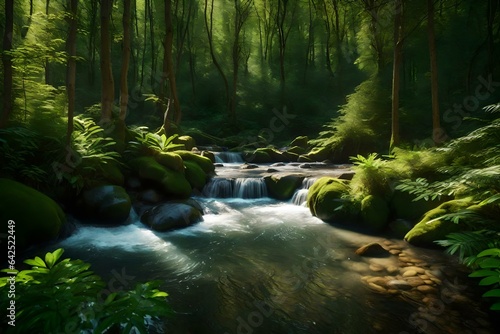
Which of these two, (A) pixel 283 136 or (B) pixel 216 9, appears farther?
(B) pixel 216 9

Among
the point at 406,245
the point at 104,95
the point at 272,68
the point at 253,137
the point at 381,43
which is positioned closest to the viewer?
the point at 406,245

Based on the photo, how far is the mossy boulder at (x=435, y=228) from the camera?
6.67m

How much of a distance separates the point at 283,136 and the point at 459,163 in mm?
21223

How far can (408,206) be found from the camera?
8.13 m

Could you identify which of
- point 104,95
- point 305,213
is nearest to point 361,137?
point 305,213

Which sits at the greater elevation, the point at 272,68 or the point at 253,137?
the point at 272,68

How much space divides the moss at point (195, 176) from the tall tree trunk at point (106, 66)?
340 centimetres

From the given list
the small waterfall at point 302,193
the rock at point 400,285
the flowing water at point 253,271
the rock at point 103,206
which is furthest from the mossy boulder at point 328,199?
the rock at point 103,206

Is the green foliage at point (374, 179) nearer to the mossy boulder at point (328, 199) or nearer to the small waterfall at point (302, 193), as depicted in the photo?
the mossy boulder at point (328, 199)

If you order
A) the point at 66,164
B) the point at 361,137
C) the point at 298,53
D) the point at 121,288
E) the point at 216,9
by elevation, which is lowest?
the point at 121,288

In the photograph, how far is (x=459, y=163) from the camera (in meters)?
7.11

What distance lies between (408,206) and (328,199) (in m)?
2.12

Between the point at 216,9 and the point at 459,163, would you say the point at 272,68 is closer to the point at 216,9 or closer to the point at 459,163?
the point at 216,9

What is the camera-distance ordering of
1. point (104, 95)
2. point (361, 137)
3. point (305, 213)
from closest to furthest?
point (305, 213)
point (104, 95)
point (361, 137)
